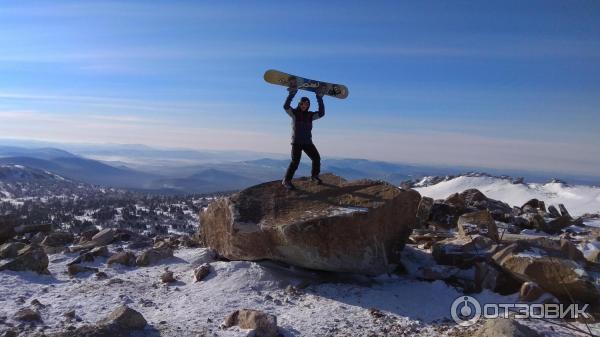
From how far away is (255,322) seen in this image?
8.46 metres

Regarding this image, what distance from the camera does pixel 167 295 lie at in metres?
10.9

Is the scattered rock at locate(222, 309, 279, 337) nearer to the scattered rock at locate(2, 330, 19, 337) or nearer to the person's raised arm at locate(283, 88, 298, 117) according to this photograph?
the scattered rock at locate(2, 330, 19, 337)

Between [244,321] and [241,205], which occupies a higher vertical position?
[241,205]

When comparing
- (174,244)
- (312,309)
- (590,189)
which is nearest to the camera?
(312,309)

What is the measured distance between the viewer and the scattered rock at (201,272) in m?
11.7

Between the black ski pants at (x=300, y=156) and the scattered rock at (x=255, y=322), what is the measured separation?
537 centimetres

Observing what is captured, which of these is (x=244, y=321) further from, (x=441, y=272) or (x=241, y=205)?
(x=441, y=272)

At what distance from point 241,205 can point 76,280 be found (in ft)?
16.1

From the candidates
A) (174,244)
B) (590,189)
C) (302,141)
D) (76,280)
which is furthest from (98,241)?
(590,189)

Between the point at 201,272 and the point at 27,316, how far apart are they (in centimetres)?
406

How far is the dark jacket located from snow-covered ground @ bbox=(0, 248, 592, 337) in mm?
3744

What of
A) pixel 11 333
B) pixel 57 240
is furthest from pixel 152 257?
pixel 57 240

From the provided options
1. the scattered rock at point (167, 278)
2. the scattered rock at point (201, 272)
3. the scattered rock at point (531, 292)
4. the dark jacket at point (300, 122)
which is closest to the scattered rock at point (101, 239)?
the scattered rock at point (167, 278)

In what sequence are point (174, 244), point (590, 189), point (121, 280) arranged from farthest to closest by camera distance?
1. point (590, 189)
2. point (174, 244)
3. point (121, 280)
